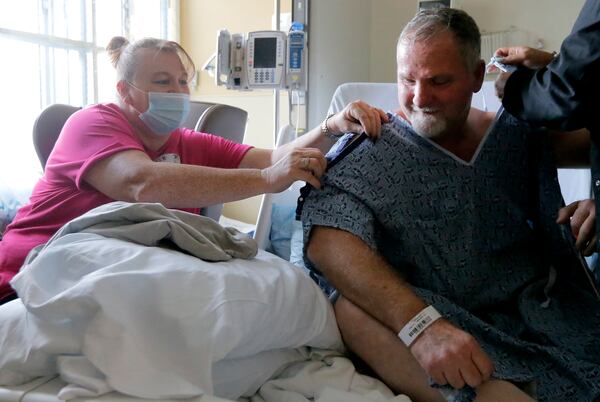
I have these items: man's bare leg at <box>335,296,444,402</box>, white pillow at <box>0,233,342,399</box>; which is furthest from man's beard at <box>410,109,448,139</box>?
white pillow at <box>0,233,342,399</box>

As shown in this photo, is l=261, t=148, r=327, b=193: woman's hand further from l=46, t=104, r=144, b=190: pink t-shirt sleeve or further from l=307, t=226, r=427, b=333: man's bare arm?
l=46, t=104, r=144, b=190: pink t-shirt sleeve

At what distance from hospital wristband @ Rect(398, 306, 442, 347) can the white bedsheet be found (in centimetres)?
20

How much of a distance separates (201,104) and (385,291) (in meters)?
1.35

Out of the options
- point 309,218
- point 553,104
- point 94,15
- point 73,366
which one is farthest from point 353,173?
point 94,15

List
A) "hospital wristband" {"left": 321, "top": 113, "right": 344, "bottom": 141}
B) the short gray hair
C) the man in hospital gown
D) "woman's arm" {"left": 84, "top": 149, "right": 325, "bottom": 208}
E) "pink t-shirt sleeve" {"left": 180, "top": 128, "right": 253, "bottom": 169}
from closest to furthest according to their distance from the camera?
the man in hospital gown < the short gray hair < "woman's arm" {"left": 84, "top": 149, "right": 325, "bottom": 208} < "hospital wristband" {"left": 321, "top": 113, "right": 344, "bottom": 141} < "pink t-shirt sleeve" {"left": 180, "top": 128, "right": 253, "bottom": 169}

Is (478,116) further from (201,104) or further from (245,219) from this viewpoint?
(245,219)

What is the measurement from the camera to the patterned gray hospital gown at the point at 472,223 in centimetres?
121

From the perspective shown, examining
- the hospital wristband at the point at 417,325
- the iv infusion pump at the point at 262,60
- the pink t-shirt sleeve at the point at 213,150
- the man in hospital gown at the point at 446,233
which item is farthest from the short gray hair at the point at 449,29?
the iv infusion pump at the point at 262,60

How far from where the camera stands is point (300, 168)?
1.32m

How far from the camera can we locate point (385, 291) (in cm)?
114

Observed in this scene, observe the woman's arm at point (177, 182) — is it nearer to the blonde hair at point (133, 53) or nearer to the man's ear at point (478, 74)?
the blonde hair at point (133, 53)

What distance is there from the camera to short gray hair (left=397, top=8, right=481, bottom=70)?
1283 mm

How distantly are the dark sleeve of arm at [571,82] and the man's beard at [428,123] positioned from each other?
0.61 ft

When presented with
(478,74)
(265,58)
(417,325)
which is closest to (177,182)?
(417,325)
